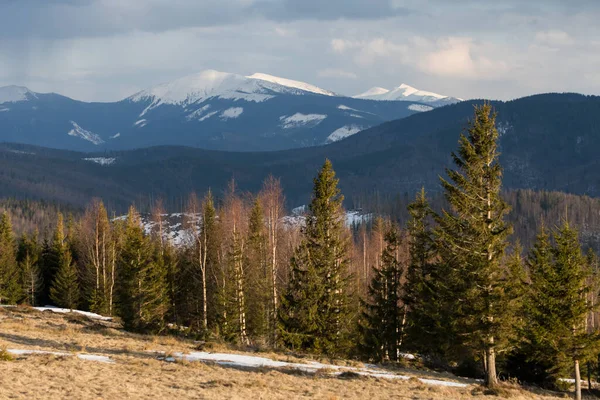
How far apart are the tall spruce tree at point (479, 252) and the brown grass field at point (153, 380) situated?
2.56 metres

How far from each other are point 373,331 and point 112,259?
32197mm

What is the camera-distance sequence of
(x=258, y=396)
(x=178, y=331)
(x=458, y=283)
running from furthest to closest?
(x=178, y=331) → (x=458, y=283) → (x=258, y=396)

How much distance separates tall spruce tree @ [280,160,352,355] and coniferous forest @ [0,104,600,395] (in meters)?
0.09

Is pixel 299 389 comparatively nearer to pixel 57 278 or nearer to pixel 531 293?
pixel 531 293

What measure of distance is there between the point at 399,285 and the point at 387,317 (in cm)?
218

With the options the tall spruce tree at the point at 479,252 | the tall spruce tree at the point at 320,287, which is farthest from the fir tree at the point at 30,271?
the tall spruce tree at the point at 479,252

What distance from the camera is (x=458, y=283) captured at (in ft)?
96.4

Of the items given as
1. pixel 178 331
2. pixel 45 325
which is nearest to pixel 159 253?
pixel 178 331

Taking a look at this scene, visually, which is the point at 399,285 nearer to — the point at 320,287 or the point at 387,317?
the point at 387,317

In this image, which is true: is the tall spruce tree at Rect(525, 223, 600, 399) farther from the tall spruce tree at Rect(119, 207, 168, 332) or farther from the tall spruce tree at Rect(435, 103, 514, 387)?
the tall spruce tree at Rect(119, 207, 168, 332)

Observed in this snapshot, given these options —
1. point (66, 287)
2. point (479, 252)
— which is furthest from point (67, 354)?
point (66, 287)

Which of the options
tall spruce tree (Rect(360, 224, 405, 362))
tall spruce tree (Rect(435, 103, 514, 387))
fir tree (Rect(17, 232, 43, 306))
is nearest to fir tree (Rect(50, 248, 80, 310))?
fir tree (Rect(17, 232, 43, 306))

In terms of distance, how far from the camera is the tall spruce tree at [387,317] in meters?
39.8

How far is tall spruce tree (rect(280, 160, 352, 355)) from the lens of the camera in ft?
127
